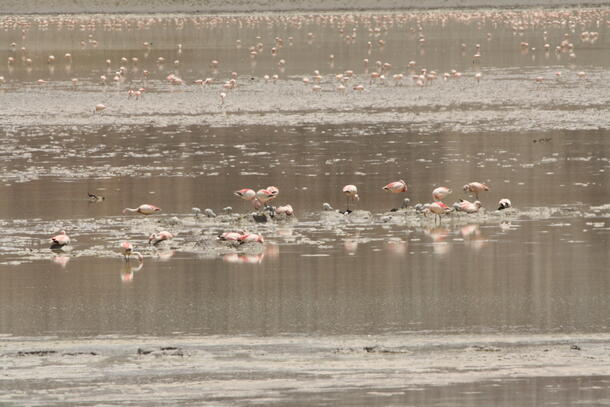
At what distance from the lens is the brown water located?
8914 mm

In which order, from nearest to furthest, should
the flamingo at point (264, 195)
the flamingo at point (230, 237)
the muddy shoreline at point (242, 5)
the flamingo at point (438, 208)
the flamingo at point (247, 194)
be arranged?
the flamingo at point (230, 237) < the flamingo at point (438, 208) < the flamingo at point (264, 195) < the flamingo at point (247, 194) < the muddy shoreline at point (242, 5)

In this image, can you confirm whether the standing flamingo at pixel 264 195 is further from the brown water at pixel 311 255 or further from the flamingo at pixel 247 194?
the brown water at pixel 311 255

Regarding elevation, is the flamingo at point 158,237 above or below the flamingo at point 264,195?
below

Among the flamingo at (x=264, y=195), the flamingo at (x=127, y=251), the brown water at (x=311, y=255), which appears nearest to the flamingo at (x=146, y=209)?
the brown water at (x=311, y=255)

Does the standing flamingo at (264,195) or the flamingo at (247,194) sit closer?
the standing flamingo at (264,195)

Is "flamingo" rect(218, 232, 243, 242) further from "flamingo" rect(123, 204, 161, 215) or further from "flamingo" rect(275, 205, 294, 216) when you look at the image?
"flamingo" rect(123, 204, 161, 215)

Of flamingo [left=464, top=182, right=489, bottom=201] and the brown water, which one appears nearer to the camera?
the brown water

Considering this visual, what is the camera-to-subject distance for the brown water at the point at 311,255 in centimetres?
891

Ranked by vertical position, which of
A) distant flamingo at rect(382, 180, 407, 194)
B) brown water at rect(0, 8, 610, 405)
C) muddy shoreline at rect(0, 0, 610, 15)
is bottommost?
brown water at rect(0, 8, 610, 405)

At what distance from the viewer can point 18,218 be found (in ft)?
50.8

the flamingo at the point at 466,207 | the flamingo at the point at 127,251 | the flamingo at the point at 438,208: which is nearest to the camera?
the flamingo at the point at 127,251

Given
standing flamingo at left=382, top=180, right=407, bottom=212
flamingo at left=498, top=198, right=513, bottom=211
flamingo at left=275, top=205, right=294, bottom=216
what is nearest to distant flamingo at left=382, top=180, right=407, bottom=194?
standing flamingo at left=382, top=180, right=407, bottom=212

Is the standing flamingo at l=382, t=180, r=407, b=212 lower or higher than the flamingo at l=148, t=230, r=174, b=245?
higher

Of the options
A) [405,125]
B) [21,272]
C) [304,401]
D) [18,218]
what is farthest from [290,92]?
[304,401]
